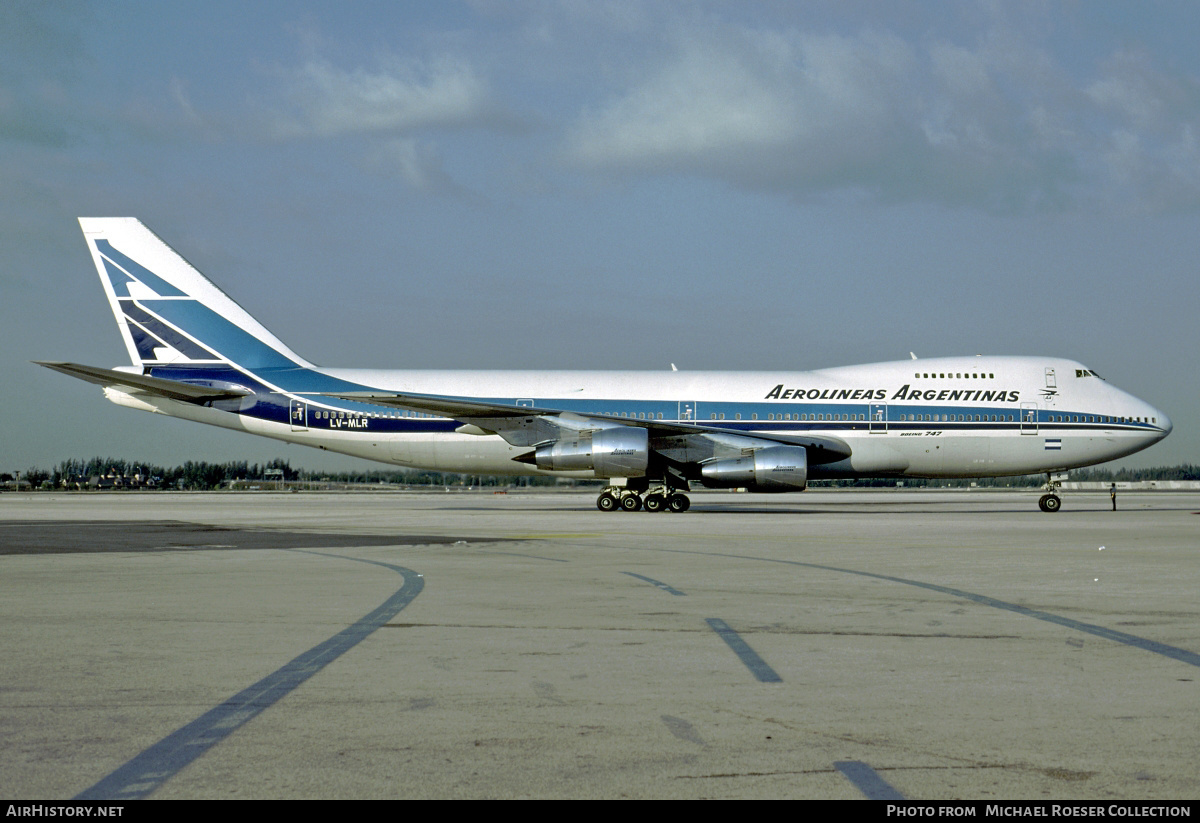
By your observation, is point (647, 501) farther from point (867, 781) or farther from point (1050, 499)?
point (867, 781)

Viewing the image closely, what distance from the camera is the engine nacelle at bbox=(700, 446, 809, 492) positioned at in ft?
99.5

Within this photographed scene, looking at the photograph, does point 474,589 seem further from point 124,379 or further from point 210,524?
point 124,379

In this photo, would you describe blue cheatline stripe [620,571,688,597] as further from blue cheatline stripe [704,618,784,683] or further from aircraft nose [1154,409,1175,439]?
aircraft nose [1154,409,1175,439]

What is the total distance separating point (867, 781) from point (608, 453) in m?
26.6

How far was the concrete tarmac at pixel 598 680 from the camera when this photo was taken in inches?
166

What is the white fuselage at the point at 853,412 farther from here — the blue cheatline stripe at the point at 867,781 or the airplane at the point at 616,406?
the blue cheatline stripe at the point at 867,781

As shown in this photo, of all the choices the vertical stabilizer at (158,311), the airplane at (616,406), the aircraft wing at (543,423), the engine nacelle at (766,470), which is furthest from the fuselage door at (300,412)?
the engine nacelle at (766,470)

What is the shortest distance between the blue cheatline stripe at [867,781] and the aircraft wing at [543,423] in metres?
27.2

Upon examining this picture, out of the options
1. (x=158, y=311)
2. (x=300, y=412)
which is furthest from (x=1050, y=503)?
(x=158, y=311)

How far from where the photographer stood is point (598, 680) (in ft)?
20.2

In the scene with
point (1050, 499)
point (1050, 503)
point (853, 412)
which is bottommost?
point (1050, 503)

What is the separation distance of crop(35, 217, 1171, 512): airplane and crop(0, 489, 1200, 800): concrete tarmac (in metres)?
19.2

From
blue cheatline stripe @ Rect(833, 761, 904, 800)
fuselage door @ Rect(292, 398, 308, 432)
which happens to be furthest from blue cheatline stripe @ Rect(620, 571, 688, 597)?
fuselage door @ Rect(292, 398, 308, 432)

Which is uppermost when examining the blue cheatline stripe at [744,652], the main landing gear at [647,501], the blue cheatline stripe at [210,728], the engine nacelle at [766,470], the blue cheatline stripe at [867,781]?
the engine nacelle at [766,470]
